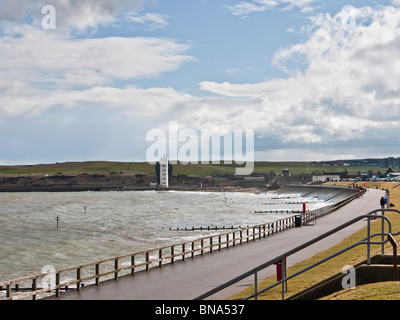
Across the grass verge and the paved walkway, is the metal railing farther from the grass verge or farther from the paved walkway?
the grass verge

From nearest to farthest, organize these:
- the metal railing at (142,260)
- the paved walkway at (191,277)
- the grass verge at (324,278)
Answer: the grass verge at (324,278)
the paved walkway at (191,277)
the metal railing at (142,260)

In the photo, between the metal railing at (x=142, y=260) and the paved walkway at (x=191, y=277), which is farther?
the metal railing at (x=142, y=260)

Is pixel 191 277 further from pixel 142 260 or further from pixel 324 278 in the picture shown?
pixel 142 260

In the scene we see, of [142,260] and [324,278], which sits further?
[142,260]

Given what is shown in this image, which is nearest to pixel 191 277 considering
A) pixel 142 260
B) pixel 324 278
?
pixel 324 278

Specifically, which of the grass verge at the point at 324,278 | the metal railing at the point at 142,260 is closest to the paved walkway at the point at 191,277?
the metal railing at the point at 142,260

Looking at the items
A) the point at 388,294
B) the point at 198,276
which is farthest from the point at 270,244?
the point at 388,294

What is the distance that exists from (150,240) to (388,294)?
57.2 meters

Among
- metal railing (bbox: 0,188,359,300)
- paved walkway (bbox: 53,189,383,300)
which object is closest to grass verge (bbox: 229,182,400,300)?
paved walkway (bbox: 53,189,383,300)

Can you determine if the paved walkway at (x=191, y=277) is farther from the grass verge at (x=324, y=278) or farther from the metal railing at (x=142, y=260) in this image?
the grass verge at (x=324, y=278)

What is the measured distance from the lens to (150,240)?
69.1 metres

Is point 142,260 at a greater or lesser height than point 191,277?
lesser

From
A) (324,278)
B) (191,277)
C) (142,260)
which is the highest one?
(324,278)
